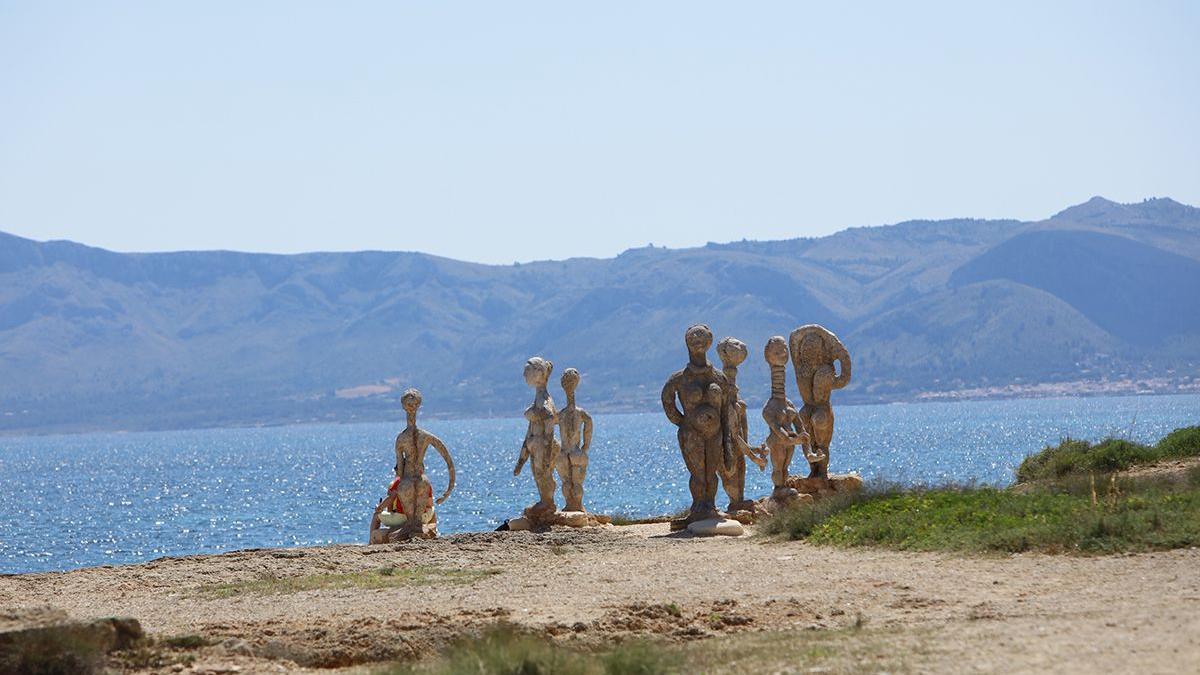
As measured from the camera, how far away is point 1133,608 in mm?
12258

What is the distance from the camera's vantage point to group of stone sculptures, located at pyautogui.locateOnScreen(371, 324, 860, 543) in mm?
21500

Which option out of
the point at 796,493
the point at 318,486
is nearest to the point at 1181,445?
the point at 796,493

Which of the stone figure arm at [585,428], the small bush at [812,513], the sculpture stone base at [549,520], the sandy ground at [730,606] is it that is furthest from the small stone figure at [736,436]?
the sandy ground at [730,606]

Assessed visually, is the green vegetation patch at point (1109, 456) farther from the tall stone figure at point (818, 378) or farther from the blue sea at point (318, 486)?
the tall stone figure at point (818, 378)

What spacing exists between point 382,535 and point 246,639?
9.11 m

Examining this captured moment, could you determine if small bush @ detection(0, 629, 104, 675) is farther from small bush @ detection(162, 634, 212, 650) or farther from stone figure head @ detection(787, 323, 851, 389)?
stone figure head @ detection(787, 323, 851, 389)

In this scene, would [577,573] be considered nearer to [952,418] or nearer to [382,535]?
[382,535]


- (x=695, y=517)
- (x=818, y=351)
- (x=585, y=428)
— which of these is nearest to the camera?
(x=695, y=517)

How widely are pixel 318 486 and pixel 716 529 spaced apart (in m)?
69.0

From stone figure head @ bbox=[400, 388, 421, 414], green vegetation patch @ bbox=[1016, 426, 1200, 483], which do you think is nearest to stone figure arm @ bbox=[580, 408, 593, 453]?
stone figure head @ bbox=[400, 388, 421, 414]

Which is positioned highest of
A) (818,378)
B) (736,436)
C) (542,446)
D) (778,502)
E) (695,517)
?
(818,378)

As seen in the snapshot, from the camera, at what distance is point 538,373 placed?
22.9 meters

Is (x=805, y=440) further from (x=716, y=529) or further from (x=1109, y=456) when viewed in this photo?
(x=1109, y=456)

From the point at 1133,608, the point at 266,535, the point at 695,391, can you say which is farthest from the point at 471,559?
the point at 266,535
